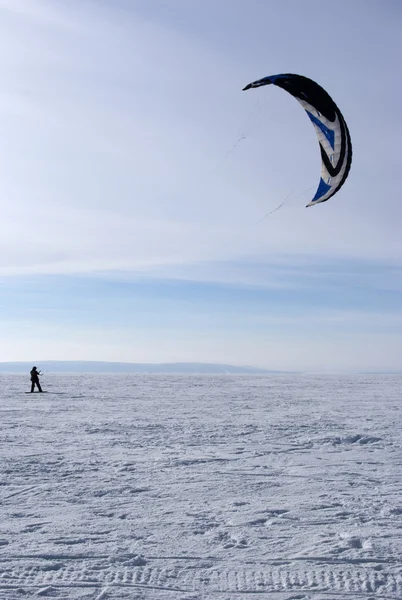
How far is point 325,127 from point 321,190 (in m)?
1.53

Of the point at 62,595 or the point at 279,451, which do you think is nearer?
the point at 62,595

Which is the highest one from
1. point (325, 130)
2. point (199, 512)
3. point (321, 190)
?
point (325, 130)

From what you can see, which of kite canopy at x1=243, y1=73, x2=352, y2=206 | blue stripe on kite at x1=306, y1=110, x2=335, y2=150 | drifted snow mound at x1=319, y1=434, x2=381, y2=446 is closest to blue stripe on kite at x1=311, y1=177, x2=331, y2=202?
kite canopy at x1=243, y1=73, x2=352, y2=206

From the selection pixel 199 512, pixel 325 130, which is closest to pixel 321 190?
pixel 325 130

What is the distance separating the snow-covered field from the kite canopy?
227 inches

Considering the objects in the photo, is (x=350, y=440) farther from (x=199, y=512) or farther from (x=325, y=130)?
(x=325, y=130)

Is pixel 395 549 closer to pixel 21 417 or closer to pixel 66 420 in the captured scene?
pixel 66 420

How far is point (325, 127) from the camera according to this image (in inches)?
465

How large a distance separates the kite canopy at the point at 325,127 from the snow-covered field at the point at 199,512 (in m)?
5.77

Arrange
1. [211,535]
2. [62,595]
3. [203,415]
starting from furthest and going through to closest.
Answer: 1. [203,415]
2. [211,535]
3. [62,595]

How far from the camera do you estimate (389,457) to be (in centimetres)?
865

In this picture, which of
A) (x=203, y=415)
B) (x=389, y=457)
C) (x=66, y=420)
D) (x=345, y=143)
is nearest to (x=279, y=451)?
(x=389, y=457)

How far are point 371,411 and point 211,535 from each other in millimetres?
11410

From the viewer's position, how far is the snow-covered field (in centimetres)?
399
